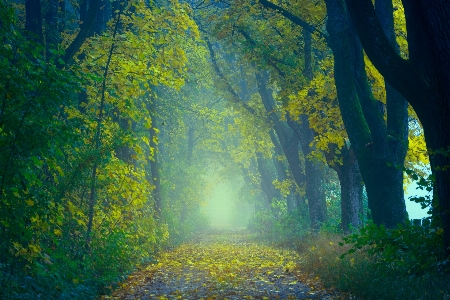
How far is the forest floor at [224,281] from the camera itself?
8.34m

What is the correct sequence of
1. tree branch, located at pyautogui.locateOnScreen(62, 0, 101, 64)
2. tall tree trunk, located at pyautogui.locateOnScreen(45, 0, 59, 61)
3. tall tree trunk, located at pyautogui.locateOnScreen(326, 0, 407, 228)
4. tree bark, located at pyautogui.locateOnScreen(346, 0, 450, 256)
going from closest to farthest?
1. tree bark, located at pyautogui.locateOnScreen(346, 0, 450, 256)
2. tall tree trunk, located at pyautogui.locateOnScreen(326, 0, 407, 228)
3. tree branch, located at pyautogui.locateOnScreen(62, 0, 101, 64)
4. tall tree trunk, located at pyautogui.locateOnScreen(45, 0, 59, 61)

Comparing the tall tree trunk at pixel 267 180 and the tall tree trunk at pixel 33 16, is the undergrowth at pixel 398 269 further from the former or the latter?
the tall tree trunk at pixel 267 180

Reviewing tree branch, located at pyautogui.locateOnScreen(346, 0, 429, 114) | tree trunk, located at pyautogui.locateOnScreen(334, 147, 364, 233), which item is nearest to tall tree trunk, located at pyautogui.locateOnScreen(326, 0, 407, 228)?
tree branch, located at pyautogui.locateOnScreen(346, 0, 429, 114)

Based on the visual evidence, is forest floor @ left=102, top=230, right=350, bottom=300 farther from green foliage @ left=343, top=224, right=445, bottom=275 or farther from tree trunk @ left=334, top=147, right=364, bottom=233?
tree trunk @ left=334, top=147, right=364, bottom=233

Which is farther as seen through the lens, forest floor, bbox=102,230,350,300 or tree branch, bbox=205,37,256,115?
tree branch, bbox=205,37,256,115

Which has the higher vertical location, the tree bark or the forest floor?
the tree bark

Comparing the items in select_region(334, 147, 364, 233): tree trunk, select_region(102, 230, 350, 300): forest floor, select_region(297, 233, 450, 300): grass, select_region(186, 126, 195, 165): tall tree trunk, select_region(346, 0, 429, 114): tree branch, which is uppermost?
select_region(186, 126, 195, 165): tall tree trunk

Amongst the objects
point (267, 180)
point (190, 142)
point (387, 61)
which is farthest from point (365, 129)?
point (190, 142)

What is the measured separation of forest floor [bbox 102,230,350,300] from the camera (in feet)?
A: 27.3

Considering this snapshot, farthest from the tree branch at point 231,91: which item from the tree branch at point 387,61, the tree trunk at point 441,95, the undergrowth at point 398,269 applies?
the tree trunk at point 441,95

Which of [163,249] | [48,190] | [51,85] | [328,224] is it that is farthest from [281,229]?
[51,85]

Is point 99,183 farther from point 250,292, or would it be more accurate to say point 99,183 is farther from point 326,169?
point 326,169

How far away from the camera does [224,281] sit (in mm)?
10008

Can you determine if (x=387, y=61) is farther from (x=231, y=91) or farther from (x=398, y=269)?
(x=231, y=91)
